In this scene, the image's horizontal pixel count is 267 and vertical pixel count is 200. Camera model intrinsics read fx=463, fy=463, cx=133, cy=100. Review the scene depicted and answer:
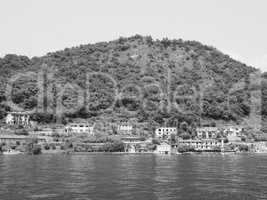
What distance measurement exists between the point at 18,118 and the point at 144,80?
48.3m

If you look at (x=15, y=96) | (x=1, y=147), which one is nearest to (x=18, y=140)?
(x=1, y=147)

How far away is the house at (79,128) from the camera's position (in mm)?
118250

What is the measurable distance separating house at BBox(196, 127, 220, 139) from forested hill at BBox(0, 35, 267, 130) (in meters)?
6.28

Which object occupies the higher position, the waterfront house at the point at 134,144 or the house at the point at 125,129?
the house at the point at 125,129

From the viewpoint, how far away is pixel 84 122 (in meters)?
128

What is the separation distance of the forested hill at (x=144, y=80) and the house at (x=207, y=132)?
6.28m

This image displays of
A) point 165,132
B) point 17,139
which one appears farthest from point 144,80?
point 17,139

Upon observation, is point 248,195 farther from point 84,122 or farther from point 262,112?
point 262,112

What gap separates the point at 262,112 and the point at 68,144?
7946 centimetres

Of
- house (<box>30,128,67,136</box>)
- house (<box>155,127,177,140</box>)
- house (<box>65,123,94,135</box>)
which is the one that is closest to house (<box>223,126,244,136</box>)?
house (<box>155,127,177,140</box>)
